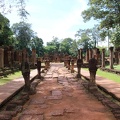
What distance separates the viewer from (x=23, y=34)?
228 feet

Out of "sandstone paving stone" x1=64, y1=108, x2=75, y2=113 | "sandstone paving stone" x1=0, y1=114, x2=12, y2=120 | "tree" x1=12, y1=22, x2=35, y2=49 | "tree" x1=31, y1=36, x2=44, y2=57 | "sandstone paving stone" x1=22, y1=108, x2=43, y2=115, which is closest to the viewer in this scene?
"sandstone paving stone" x1=0, y1=114, x2=12, y2=120

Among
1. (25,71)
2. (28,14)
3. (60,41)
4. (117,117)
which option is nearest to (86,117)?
(117,117)

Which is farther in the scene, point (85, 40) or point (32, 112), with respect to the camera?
point (85, 40)

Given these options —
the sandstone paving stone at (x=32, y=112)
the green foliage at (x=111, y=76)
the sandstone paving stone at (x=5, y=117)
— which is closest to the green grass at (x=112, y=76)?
the green foliage at (x=111, y=76)

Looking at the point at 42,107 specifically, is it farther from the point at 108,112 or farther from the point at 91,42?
the point at 91,42

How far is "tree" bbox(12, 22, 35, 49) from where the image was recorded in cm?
6681

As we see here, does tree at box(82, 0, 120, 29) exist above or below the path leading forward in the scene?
above

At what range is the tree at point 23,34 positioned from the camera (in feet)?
219

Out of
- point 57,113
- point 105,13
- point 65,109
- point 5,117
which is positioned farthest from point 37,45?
point 5,117

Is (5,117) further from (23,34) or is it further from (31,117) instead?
(23,34)

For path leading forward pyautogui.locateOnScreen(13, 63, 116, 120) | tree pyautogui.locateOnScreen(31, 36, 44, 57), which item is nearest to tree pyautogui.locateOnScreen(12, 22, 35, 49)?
tree pyautogui.locateOnScreen(31, 36, 44, 57)

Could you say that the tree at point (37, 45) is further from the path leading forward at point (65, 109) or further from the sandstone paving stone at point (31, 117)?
the sandstone paving stone at point (31, 117)

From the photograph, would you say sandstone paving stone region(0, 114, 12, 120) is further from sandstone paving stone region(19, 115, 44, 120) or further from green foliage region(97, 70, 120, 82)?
green foliage region(97, 70, 120, 82)

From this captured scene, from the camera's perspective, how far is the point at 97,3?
24969 millimetres
